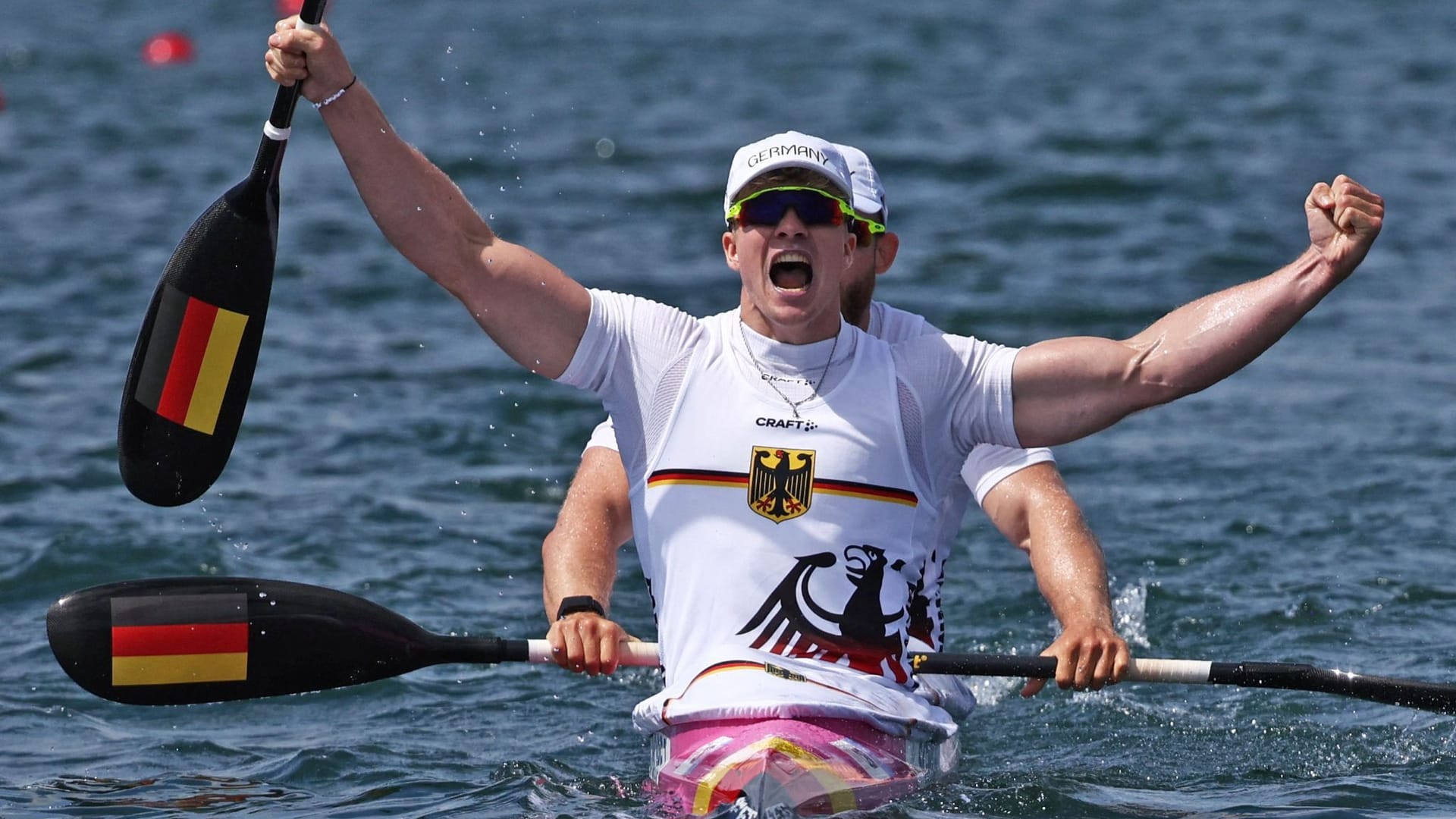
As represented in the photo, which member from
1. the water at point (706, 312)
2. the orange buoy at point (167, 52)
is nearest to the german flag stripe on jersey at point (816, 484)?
the water at point (706, 312)

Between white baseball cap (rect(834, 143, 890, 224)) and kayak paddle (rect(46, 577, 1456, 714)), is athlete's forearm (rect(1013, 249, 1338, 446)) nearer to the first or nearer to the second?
kayak paddle (rect(46, 577, 1456, 714))

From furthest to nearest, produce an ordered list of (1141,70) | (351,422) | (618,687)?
(1141,70) < (351,422) < (618,687)

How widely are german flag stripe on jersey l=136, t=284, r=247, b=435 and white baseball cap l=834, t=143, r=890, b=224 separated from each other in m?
1.74

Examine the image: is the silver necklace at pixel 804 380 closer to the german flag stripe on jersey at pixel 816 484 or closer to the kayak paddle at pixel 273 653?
the german flag stripe on jersey at pixel 816 484

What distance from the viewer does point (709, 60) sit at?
67.7ft

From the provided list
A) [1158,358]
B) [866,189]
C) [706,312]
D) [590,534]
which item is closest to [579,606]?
[590,534]

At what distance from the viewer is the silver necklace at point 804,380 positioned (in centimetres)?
479

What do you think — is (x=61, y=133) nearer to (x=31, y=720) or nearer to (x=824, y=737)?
(x=31, y=720)

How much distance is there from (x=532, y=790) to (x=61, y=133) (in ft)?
44.7

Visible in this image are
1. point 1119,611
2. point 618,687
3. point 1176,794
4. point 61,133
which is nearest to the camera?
point 1176,794

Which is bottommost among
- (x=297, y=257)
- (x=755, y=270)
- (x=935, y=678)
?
(x=935, y=678)

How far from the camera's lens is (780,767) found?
4477mm

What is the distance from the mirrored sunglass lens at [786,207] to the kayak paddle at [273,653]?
117cm

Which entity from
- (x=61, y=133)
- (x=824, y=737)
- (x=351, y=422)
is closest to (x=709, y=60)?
(x=61, y=133)
